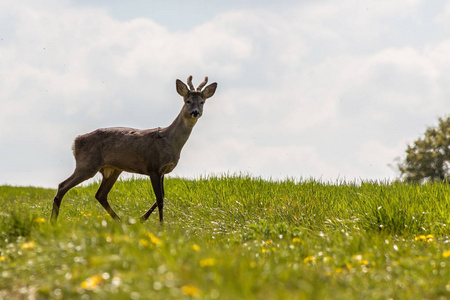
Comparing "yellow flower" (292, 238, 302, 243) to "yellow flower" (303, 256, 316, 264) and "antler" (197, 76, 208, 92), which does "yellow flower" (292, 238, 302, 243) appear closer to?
"yellow flower" (303, 256, 316, 264)

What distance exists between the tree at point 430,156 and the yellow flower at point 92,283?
1169 inches

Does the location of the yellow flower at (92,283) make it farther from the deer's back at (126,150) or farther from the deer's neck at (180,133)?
the deer's neck at (180,133)

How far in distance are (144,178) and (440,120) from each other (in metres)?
22.4

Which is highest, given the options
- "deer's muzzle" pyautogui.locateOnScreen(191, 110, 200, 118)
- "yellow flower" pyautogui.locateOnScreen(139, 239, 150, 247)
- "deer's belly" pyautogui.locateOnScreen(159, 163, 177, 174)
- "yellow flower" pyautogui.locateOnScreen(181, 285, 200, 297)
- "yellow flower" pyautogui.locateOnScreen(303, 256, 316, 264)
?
"deer's muzzle" pyautogui.locateOnScreen(191, 110, 200, 118)

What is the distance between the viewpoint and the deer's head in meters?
10.2

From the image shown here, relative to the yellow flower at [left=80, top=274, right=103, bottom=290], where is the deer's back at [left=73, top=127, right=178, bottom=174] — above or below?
above

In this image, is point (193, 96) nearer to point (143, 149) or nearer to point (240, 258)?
point (143, 149)

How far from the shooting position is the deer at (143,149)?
10.2 m

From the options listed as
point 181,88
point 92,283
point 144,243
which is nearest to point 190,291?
point 92,283

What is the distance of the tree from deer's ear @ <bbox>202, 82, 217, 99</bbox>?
23.9m

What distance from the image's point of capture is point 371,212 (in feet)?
29.4

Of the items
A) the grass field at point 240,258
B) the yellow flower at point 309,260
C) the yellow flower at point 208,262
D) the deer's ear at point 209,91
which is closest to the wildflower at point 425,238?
the grass field at point 240,258

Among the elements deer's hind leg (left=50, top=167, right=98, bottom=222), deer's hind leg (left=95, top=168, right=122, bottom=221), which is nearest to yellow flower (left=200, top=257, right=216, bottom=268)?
deer's hind leg (left=50, top=167, right=98, bottom=222)

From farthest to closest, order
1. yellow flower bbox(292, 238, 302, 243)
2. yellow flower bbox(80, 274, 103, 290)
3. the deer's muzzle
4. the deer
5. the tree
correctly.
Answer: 1. the tree
2. the deer
3. the deer's muzzle
4. yellow flower bbox(292, 238, 302, 243)
5. yellow flower bbox(80, 274, 103, 290)
